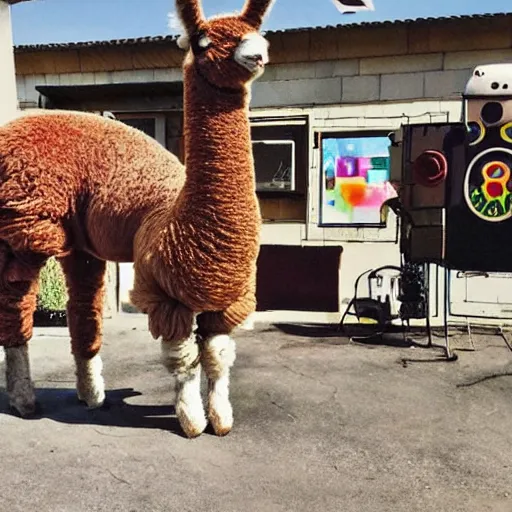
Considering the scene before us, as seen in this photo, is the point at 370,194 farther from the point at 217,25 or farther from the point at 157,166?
the point at 217,25

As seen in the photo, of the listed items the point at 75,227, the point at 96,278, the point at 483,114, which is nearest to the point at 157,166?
the point at 75,227

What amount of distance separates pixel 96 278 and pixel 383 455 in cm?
220

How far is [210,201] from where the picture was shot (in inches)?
113

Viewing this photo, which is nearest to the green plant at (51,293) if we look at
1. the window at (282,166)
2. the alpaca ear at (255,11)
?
the window at (282,166)

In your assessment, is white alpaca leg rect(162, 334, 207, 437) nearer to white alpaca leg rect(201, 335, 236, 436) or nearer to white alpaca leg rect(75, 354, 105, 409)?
white alpaca leg rect(201, 335, 236, 436)

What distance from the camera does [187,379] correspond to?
325cm

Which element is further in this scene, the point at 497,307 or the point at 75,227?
the point at 497,307

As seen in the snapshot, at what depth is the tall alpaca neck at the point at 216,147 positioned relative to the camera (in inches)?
111

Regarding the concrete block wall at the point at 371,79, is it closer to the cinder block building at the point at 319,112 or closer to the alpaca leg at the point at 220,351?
the cinder block building at the point at 319,112

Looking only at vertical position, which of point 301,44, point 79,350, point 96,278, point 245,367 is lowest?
point 245,367

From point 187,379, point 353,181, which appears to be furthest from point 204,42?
point 353,181

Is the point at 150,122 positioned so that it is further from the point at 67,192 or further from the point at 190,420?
the point at 190,420

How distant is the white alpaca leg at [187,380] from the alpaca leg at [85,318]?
87cm

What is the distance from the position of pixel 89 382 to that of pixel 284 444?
1.49 meters
